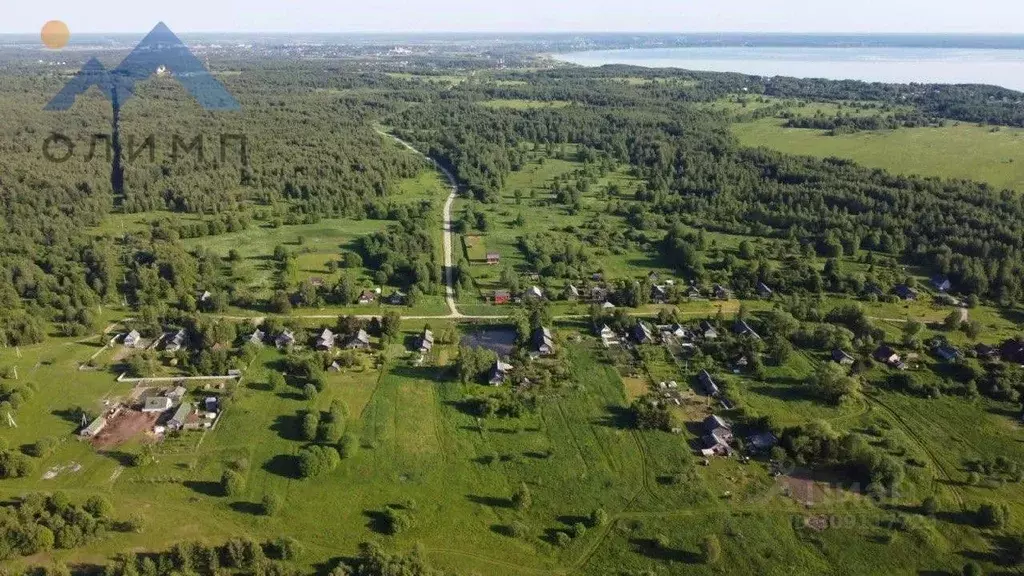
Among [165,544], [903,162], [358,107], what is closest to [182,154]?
[358,107]

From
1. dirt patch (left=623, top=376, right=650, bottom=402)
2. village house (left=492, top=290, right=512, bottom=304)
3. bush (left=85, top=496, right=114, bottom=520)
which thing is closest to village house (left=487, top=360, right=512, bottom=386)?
dirt patch (left=623, top=376, right=650, bottom=402)

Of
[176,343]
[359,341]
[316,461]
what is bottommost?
[316,461]

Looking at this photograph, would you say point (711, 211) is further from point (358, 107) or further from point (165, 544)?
point (358, 107)

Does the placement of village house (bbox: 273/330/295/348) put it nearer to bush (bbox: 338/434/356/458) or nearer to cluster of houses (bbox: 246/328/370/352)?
cluster of houses (bbox: 246/328/370/352)

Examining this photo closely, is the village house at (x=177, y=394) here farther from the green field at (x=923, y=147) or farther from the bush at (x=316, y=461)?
the green field at (x=923, y=147)

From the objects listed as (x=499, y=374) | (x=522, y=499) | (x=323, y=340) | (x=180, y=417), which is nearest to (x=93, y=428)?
(x=180, y=417)

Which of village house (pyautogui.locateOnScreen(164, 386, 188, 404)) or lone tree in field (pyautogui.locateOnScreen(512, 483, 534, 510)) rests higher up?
village house (pyautogui.locateOnScreen(164, 386, 188, 404))

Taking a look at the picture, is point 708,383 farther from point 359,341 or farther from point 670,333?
point 359,341
